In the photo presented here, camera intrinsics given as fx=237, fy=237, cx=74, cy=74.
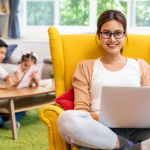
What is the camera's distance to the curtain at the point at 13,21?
4.73 m

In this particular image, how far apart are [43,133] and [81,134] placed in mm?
1364

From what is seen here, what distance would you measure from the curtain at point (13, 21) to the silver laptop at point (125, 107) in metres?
4.06

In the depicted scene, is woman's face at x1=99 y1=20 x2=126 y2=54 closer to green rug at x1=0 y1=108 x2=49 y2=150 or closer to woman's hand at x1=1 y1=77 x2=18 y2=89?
green rug at x1=0 y1=108 x2=49 y2=150

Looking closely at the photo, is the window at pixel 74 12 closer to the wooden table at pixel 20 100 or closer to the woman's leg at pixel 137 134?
the wooden table at pixel 20 100

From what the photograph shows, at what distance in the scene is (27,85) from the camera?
99.0 inches

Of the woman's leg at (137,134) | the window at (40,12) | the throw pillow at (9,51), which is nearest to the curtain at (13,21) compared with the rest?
the window at (40,12)

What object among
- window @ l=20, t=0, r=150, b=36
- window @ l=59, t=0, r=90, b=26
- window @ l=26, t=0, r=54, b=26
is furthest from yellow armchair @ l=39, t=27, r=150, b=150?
window @ l=26, t=0, r=54, b=26

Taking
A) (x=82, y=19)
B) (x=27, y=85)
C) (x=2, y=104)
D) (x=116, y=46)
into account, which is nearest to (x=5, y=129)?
(x=2, y=104)

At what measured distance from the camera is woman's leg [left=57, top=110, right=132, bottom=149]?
39.3 inches

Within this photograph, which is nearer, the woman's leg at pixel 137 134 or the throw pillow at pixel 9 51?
the woman's leg at pixel 137 134

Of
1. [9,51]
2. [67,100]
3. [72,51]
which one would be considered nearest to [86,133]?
[67,100]

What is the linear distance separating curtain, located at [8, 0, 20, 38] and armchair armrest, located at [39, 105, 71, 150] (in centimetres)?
378

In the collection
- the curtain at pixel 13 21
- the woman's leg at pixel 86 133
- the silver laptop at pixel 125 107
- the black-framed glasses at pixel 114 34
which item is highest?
the curtain at pixel 13 21

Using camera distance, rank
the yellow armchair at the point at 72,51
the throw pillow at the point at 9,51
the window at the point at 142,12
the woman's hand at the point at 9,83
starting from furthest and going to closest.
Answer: the window at the point at 142,12 → the throw pillow at the point at 9,51 → the woman's hand at the point at 9,83 → the yellow armchair at the point at 72,51
